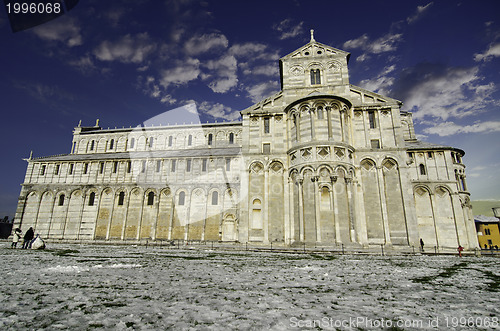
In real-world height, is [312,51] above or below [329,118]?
above

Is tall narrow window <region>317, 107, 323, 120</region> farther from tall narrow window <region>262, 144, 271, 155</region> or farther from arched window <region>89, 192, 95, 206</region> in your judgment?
arched window <region>89, 192, 95, 206</region>

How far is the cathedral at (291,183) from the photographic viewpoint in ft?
68.3

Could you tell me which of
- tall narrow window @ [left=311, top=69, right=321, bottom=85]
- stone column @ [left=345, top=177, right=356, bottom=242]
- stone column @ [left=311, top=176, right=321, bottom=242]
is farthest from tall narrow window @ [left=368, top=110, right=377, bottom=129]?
stone column @ [left=311, top=176, right=321, bottom=242]

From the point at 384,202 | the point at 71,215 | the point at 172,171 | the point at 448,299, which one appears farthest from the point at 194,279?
the point at 71,215

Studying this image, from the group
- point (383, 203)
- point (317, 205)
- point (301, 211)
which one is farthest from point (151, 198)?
point (383, 203)

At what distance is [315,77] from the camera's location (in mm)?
25391

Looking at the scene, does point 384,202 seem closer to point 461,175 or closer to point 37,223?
point 461,175

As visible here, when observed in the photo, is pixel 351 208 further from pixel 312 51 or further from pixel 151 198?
pixel 151 198

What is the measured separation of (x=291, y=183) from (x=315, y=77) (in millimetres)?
10900

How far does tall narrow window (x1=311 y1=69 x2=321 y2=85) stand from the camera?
82.8 feet

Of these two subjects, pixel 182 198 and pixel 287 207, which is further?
pixel 182 198

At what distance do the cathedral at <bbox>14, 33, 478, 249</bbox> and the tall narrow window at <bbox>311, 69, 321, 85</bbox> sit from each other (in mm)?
107

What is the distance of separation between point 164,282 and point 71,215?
34830mm

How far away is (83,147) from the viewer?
44062 millimetres
